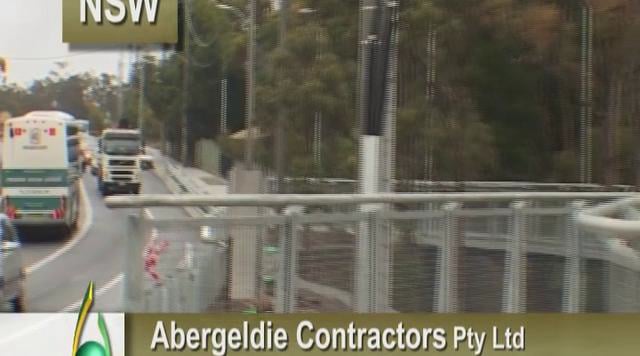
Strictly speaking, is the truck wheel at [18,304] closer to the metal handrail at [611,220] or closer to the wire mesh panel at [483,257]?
the wire mesh panel at [483,257]

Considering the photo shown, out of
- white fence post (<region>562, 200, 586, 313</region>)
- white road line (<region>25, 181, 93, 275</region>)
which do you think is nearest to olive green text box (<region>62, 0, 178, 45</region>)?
white road line (<region>25, 181, 93, 275</region>)

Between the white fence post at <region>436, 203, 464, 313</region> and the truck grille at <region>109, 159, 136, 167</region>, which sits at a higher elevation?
the truck grille at <region>109, 159, 136, 167</region>

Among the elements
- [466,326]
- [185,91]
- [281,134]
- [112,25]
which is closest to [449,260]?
[466,326]

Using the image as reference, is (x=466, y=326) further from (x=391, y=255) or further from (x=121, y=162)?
(x=121, y=162)

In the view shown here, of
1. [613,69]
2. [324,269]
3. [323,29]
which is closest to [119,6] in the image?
[323,29]

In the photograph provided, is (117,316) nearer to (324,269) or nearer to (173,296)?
(173,296)

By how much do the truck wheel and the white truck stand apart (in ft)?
1.87

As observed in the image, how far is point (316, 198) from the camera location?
363cm

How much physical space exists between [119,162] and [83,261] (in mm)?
453

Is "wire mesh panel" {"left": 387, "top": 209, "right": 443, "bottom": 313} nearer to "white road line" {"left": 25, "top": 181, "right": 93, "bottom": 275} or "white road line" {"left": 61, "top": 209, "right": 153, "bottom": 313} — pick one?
"white road line" {"left": 61, "top": 209, "right": 153, "bottom": 313}

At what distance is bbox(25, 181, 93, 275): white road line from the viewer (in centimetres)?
336

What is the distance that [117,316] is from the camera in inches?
136

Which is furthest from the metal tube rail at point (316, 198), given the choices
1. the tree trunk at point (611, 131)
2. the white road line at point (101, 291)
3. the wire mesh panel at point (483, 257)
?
the white road line at point (101, 291)

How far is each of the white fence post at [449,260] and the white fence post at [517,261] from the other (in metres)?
0.30
